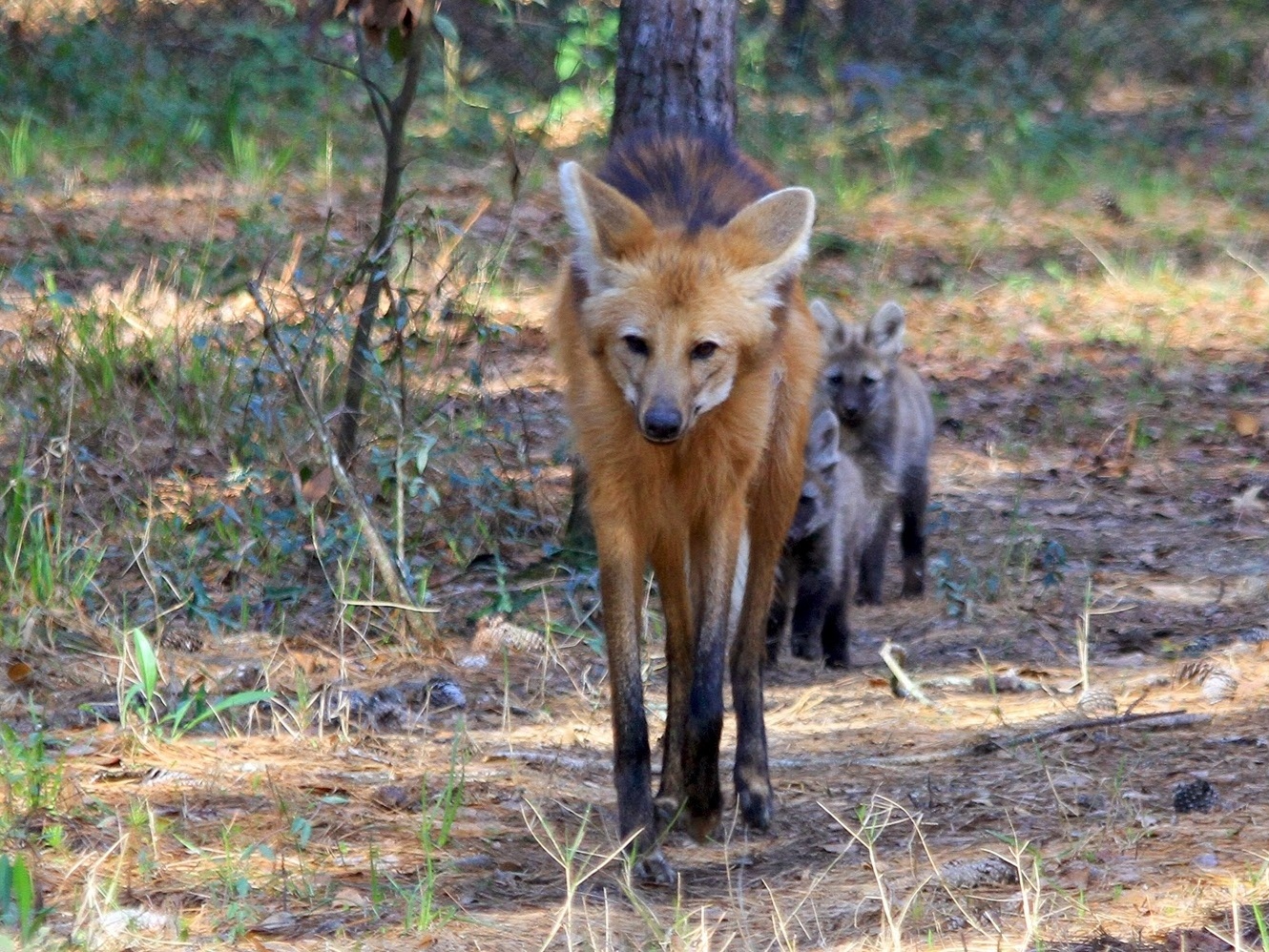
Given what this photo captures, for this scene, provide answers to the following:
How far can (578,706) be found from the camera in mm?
5035

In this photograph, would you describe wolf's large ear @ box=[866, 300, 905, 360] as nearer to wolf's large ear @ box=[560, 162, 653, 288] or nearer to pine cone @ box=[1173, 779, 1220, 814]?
wolf's large ear @ box=[560, 162, 653, 288]

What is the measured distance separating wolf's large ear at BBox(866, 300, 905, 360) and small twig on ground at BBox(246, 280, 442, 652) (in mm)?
2970

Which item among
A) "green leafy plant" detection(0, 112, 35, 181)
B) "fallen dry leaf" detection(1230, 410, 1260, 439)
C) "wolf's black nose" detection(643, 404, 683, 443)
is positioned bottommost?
"fallen dry leaf" detection(1230, 410, 1260, 439)

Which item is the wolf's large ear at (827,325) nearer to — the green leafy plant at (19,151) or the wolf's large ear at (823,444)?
the wolf's large ear at (823,444)

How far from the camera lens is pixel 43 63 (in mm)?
12086

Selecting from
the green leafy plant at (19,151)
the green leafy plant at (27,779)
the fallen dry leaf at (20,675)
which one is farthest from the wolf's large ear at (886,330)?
the green leafy plant at (19,151)

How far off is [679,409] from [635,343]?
25 centimetres

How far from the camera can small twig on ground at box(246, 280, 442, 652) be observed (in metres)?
5.12

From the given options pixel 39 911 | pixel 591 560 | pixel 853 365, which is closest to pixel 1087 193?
pixel 853 365

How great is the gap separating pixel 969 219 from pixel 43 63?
750 cm

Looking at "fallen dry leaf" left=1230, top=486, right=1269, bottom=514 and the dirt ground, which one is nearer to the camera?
the dirt ground

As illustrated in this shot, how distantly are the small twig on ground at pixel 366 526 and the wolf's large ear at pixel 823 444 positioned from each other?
1.84 m

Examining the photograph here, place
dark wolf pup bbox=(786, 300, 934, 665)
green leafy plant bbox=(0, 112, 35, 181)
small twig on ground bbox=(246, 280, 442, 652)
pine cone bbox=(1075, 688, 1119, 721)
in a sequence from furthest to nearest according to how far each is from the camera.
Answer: green leafy plant bbox=(0, 112, 35, 181), dark wolf pup bbox=(786, 300, 934, 665), small twig on ground bbox=(246, 280, 442, 652), pine cone bbox=(1075, 688, 1119, 721)

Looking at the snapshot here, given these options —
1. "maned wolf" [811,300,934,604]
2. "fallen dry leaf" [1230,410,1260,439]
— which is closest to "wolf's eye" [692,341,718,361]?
"maned wolf" [811,300,934,604]
